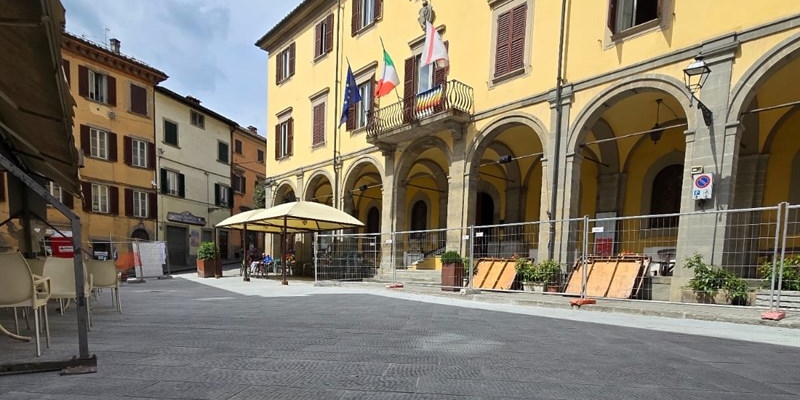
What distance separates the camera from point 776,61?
24.0ft

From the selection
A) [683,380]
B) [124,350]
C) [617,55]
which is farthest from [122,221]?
[683,380]

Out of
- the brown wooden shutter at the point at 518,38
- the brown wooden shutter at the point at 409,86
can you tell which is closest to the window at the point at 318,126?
the brown wooden shutter at the point at 409,86

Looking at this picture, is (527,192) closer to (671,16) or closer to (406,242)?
(406,242)

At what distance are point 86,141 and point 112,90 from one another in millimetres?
3445

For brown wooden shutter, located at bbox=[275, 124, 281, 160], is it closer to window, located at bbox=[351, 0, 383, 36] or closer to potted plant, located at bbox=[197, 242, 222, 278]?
potted plant, located at bbox=[197, 242, 222, 278]

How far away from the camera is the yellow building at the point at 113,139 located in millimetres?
21484

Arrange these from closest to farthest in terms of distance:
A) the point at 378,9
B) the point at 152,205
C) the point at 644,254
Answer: the point at 644,254
the point at 378,9
the point at 152,205

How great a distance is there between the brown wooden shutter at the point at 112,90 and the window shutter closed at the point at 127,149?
2.03m

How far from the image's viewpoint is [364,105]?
655 inches

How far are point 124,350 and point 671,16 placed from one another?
35.6ft

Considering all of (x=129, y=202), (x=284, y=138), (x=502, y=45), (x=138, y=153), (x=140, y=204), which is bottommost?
(x=140, y=204)

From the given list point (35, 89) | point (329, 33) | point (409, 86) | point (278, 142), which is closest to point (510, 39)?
point (409, 86)

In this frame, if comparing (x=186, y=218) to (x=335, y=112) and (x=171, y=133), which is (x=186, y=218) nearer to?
(x=171, y=133)

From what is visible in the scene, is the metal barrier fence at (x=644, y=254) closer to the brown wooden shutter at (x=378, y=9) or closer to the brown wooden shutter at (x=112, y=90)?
the brown wooden shutter at (x=378, y=9)
